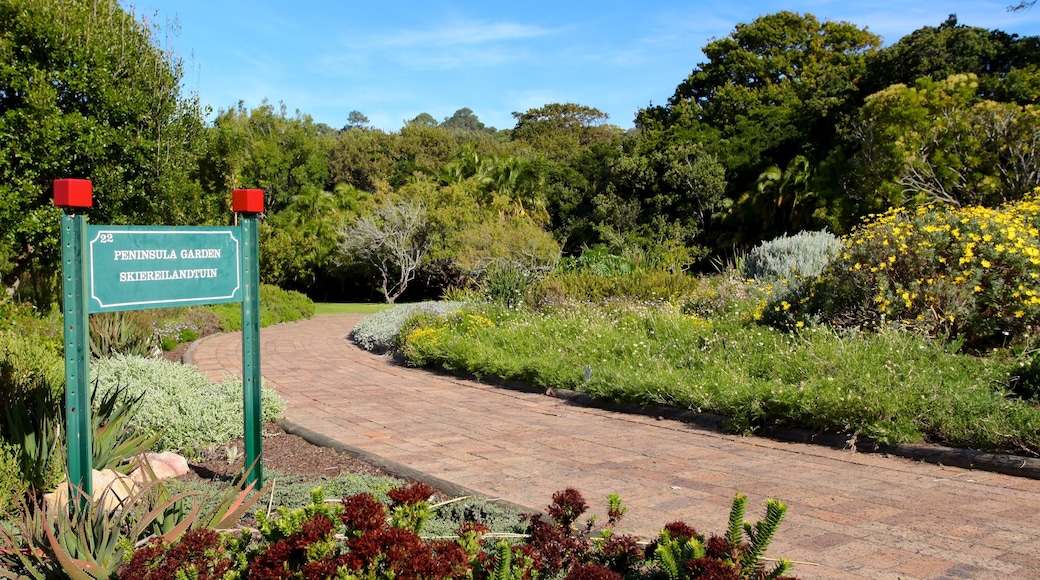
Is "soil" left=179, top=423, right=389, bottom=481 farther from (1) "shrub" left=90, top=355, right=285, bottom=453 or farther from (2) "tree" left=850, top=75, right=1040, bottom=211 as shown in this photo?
(2) "tree" left=850, top=75, right=1040, bottom=211

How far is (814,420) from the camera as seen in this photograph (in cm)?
680

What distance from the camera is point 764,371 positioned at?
8.12 metres

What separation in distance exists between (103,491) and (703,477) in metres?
3.90

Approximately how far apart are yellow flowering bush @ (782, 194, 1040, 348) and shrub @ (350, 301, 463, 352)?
726cm

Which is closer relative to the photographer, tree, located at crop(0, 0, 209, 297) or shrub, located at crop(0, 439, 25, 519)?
shrub, located at crop(0, 439, 25, 519)

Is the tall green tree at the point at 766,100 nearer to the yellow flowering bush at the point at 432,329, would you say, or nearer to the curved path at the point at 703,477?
the yellow flowering bush at the point at 432,329

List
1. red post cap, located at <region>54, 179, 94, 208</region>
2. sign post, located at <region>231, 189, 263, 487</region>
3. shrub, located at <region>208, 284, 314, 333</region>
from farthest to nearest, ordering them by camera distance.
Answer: shrub, located at <region>208, 284, 314, 333</region>
sign post, located at <region>231, 189, 263, 487</region>
red post cap, located at <region>54, 179, 94, 208</region>

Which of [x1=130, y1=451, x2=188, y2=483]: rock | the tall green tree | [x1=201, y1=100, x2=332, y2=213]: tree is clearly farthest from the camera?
[x1=201, y1=100, x2=332, y2=213]: tree

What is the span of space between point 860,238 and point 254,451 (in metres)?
7.34

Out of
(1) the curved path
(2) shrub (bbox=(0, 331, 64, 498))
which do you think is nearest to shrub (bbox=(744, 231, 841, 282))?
(1) the curved path

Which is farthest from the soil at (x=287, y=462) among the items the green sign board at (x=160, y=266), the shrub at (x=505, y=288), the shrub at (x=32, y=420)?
the shrub at (x=505, y=288)

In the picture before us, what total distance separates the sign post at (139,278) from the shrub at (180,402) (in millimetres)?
1298

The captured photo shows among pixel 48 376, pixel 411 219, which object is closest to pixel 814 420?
pixel 48 376

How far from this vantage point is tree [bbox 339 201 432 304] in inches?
1137
